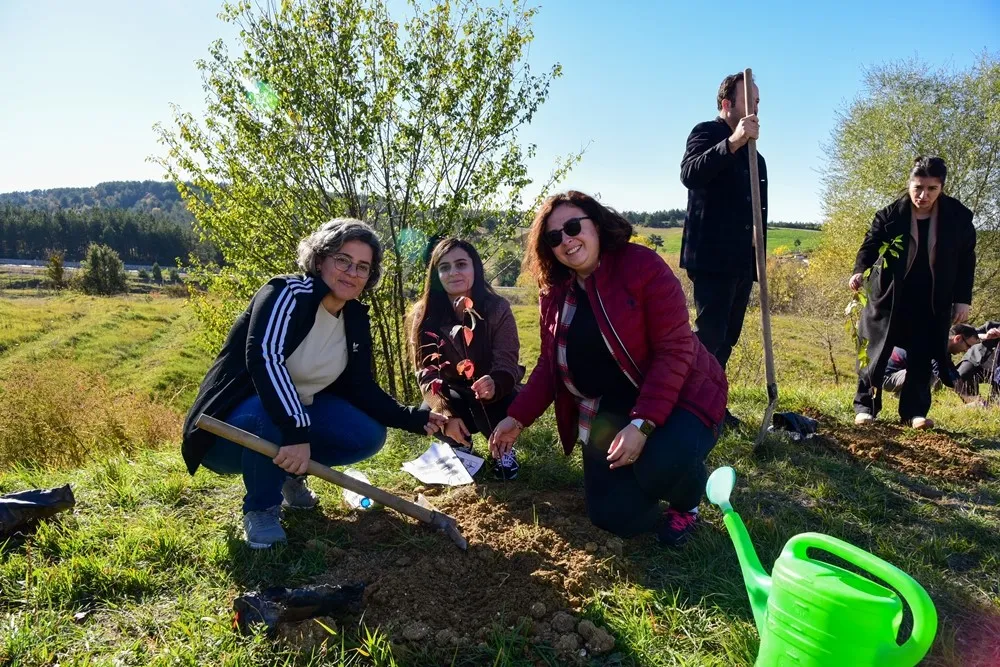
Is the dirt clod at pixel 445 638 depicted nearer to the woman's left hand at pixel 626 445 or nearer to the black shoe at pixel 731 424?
the woman's left hand at pixel 626 445

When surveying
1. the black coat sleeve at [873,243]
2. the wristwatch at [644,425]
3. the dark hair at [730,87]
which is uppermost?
the dark hair at [730,87]

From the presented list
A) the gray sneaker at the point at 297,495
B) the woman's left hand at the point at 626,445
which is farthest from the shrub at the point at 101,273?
the woman's left hand at the point at 626,445

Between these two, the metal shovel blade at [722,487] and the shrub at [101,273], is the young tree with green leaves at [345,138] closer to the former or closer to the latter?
the metal shovel blade at [722,487]

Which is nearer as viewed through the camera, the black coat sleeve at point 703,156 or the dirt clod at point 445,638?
the dirt clod at point 445,638

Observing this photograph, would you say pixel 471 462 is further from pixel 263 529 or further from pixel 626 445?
pixel 626 445

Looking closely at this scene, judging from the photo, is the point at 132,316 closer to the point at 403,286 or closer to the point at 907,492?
the point at 403,286

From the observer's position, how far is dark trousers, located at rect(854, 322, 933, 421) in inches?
174

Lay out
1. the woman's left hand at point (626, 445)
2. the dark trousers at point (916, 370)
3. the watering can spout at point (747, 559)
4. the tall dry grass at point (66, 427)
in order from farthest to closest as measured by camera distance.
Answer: the tall dry grass at point (66, 427), the dark trousers at point (916, 370), the woman's left hand at point (626, 445), the watering can spout at point (747, 559)

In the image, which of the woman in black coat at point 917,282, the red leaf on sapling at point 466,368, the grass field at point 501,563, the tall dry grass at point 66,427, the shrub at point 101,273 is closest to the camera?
the grass field at point 501,563

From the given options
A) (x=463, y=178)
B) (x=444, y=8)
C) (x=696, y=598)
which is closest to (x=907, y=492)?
(x=696, y=598)

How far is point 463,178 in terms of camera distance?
6262mm

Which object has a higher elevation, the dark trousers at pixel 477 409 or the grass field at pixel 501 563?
the dark trousers at pixel 477 409

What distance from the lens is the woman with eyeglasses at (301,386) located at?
254 centimetres

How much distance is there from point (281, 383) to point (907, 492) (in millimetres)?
3326
